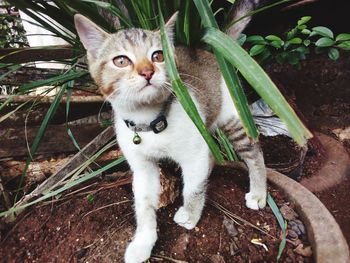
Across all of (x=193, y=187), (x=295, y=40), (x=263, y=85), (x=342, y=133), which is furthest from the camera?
(x=342, y=133)

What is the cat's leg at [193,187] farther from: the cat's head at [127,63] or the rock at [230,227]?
the cat's head at [127,63]

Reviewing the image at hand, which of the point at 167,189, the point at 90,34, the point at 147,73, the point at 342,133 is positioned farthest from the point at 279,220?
the point at 342,133

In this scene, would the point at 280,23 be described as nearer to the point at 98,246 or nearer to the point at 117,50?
the point at 117,50

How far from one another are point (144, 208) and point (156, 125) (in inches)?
10.2

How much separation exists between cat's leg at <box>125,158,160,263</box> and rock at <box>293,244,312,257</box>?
0.39m

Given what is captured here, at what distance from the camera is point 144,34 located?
856 mm

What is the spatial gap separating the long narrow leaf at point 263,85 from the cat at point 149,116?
10.4 inches

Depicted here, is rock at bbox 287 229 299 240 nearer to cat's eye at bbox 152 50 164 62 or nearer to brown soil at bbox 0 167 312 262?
brown soil at bbox 0 167 312 262

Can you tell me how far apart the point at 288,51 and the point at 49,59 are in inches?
33.6

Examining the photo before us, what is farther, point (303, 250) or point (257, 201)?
point (257, 201)

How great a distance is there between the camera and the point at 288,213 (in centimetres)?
98

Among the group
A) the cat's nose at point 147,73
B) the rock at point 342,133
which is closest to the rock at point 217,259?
the cat's nose at point 147,73

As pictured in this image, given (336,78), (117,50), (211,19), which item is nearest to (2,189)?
→ (117,50)

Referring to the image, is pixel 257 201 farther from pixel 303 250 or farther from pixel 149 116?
pixel 149 116
